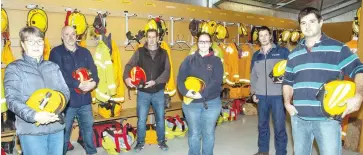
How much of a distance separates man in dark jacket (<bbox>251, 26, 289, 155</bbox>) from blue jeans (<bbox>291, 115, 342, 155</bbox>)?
1.11 metres

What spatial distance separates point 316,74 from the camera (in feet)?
6.73

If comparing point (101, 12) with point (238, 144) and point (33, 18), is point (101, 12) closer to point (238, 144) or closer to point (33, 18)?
point (33, 18)

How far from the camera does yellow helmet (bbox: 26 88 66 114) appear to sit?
6.59ft

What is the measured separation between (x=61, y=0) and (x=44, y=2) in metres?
0.23

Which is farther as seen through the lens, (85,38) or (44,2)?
(85,38)

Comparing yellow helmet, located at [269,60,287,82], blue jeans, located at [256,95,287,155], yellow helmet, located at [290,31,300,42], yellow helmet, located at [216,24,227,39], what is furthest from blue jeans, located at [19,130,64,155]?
yellow helmet, located at [290,31,300,42]

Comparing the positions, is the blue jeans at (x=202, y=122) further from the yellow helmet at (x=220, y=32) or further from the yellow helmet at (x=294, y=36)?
the yellow helmet at (x=294, y=36)

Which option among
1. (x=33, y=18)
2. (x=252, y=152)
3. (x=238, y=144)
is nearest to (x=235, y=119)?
(x=238, y=144)

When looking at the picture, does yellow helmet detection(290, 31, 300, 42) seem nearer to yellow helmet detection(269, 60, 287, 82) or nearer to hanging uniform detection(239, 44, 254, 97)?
hanging uniform detection(239, 44, 254, 97)

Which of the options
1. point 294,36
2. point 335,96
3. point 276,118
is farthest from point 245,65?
point 335,96

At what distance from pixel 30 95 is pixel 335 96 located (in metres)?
2.04

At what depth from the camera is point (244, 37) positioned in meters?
7.02

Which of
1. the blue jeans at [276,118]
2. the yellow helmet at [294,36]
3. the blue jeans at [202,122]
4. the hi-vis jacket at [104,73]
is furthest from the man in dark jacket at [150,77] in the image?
the yellow helmet at [294,36]

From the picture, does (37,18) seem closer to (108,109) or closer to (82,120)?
(82,120)
